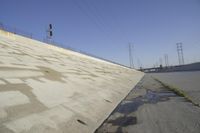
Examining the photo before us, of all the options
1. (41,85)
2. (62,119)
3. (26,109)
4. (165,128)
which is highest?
(41,85)

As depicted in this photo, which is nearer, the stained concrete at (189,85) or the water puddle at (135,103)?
the water puddle at (135,103)

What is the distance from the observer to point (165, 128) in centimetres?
618

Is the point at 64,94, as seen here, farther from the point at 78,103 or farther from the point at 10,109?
the point at 10,109

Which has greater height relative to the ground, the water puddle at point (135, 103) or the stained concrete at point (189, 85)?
the stained concrete at point (189, 85)

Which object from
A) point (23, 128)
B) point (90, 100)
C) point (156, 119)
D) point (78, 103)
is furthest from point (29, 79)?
point (156, 119)

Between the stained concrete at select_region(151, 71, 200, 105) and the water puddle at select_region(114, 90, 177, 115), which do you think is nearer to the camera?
the water puddle at select_region(114, 90, 177, 115)

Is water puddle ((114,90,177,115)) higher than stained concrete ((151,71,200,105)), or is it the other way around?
stained concrete ((151,71,200,105))

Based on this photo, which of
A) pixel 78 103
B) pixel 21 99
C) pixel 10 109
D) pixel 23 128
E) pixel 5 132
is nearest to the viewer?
pixel 5 132

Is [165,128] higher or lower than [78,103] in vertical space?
lower

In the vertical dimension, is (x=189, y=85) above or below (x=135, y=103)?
above

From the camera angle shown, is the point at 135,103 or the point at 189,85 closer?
the point at 135,103

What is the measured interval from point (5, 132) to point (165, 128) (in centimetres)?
432

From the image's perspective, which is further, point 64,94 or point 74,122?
point 64,94

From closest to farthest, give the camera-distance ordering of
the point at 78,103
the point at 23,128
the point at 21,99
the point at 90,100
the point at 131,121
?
1. the point at 23,128
2. the point at 21,99
3. the point at 131,121
4. the point at 78,103
5. the point at 90,100
